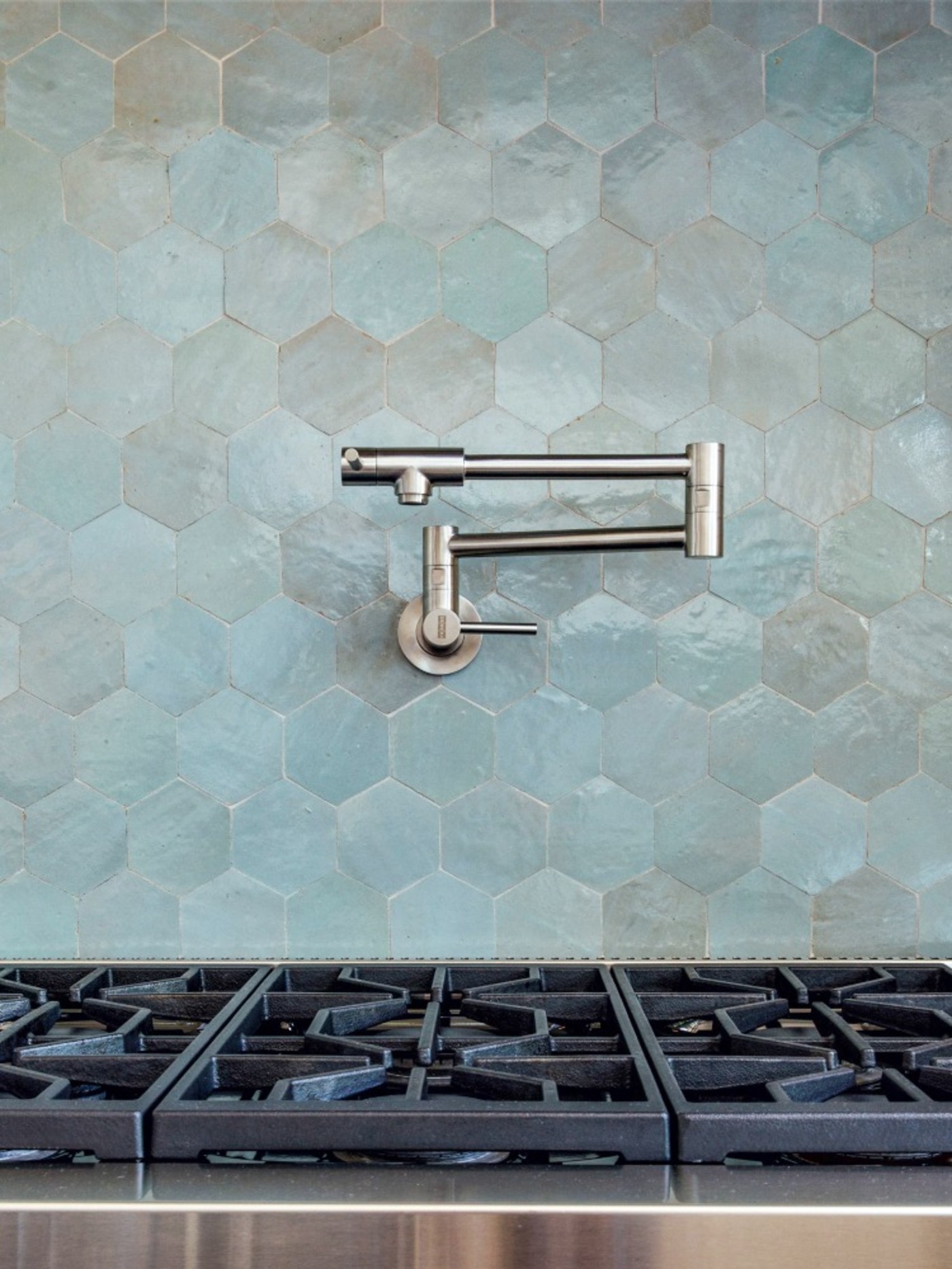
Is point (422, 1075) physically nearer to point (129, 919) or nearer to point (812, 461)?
point (129, 919)

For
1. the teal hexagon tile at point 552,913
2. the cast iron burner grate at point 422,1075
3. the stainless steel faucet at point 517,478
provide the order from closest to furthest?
the cast iron burner grate at point 422,1075
the stainless steel faucet at point 517,478
the teal hexagon tile at point 552,913

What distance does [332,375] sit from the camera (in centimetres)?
128

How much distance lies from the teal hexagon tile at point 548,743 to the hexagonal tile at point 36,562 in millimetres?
546

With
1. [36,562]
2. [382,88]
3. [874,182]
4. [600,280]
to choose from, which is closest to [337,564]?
[36,562]

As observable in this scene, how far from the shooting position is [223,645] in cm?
128

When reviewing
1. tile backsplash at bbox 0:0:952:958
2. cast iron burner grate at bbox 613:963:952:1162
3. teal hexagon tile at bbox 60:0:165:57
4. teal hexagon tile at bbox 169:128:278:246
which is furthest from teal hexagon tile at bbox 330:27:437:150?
cast iron burner grate at bbox 613:963:952:1162

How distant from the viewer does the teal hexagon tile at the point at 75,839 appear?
127cm

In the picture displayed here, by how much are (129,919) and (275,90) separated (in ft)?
3.26

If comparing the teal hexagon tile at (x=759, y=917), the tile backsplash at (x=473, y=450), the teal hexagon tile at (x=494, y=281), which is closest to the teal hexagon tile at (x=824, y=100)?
the tile backsplash at (x=473, y=450)

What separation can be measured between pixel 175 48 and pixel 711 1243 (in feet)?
4.39

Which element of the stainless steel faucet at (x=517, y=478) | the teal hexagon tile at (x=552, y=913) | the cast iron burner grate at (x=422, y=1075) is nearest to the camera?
the cast iron burner grate at (x=422, y=1075)

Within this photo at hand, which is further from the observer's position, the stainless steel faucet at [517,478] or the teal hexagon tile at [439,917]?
the teal hexagon tile at [439,917]

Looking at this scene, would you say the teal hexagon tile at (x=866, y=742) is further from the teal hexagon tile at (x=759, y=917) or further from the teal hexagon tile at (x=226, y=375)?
the teal hexagon tile at (x=226, y=375)

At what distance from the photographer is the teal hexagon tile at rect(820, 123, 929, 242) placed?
1286 millimetres
